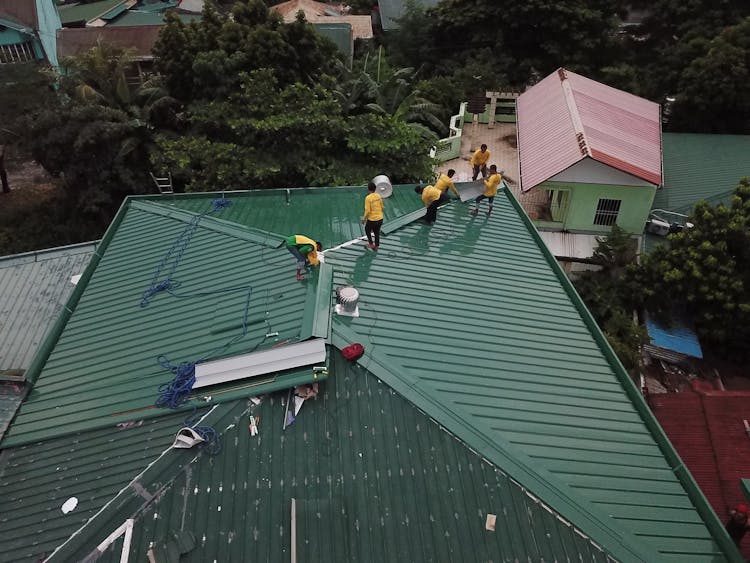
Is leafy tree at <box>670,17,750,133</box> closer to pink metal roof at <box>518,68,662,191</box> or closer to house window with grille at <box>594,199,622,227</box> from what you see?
pink metal roof at <box>518,68,662,191</box>

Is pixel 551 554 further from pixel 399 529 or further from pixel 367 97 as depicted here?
pixel 367 97

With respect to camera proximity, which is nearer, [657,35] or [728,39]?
[728,39]

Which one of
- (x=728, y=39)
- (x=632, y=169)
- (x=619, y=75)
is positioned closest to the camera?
(x=632, y=169)

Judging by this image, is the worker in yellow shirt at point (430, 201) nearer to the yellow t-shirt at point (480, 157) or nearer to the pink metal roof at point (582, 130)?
the yellow t-shirt at point (480, 157)

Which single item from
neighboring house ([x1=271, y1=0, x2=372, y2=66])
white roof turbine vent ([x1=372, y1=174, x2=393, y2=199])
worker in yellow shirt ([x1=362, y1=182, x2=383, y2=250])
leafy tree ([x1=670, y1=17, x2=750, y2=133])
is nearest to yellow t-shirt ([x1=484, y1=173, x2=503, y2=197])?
white roof turbine vent ([x1=372, y1=174, x2=393, y2=199])

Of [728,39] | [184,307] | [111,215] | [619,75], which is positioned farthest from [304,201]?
[728,39]

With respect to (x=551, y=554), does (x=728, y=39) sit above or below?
above
